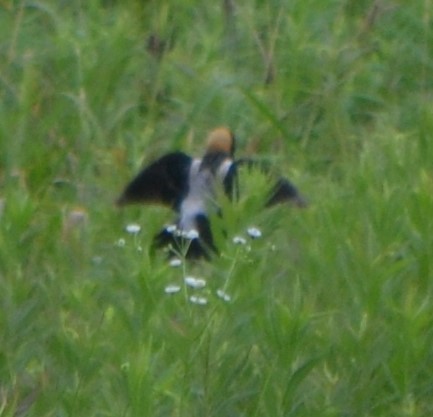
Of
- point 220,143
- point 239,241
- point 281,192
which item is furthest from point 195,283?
point 220,143

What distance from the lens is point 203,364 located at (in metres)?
4.09

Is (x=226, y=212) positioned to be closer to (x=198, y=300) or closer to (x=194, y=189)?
(x=198, y=300)

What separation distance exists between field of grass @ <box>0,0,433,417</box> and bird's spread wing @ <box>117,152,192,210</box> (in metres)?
0.09

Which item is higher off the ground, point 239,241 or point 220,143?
point 239,241

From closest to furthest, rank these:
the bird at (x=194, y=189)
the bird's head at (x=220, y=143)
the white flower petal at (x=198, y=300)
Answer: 1. the white flower petal at (x=198, y=300)
2. the bird at (x=194, y=189)
3. the bird's head at (x=220, y=143)

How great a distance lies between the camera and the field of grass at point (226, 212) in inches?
164

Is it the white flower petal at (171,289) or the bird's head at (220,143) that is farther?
the bird's head at (220,143)

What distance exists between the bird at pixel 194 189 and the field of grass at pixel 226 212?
0.28ft

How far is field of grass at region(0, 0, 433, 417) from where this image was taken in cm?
417

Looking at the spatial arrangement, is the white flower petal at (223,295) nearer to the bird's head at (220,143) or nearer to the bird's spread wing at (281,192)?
the bird's spread wing at (281,192)

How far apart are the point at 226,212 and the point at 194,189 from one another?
0.79m

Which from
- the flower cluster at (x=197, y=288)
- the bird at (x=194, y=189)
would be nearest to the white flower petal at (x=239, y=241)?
the flower cluster at (x=197, y=288)

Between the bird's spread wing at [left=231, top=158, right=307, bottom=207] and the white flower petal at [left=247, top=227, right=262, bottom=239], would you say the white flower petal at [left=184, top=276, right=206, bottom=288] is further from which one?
the bird's spread wing at [left=231, top=158, right=307, bottom=207]

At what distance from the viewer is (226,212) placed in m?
4.58
